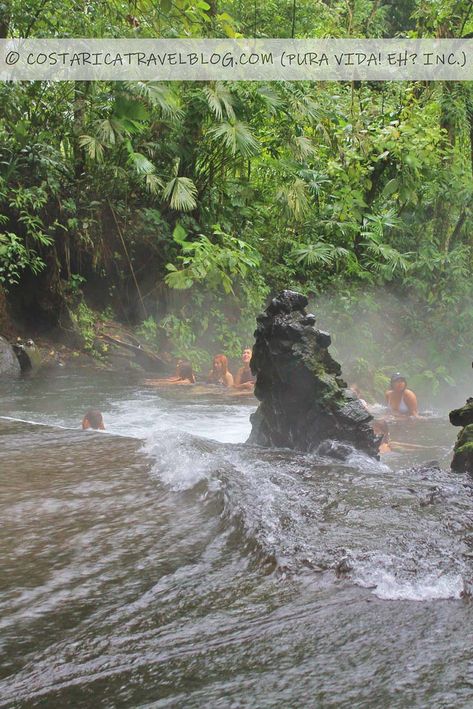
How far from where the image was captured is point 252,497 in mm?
4000

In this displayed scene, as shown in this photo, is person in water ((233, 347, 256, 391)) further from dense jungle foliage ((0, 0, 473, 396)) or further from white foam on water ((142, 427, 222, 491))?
white foam on water ((142, 427, 222, 491))

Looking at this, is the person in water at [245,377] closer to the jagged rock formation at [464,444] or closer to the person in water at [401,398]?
the person in water at [401,398]

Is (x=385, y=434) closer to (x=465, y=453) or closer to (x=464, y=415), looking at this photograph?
(x=464, y=415)

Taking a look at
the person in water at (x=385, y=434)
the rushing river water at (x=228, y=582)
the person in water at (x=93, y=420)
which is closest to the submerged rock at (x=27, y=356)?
the person in water at (x=93, y=420)

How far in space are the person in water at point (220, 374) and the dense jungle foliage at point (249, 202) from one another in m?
1.47

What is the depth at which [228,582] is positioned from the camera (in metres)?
2.86

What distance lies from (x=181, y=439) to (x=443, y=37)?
1244cm

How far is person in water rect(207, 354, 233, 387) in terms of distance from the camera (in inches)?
468

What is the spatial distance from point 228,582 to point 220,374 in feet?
A: 30.1

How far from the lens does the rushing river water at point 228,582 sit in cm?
213

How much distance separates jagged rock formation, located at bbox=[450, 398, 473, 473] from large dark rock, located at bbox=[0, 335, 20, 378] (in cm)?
731

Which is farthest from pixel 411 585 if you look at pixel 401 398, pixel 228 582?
pixel 401 398

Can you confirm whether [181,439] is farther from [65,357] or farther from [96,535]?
[65,357]

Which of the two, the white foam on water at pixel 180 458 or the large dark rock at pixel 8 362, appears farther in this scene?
the large dark rock at pixel 8 362
